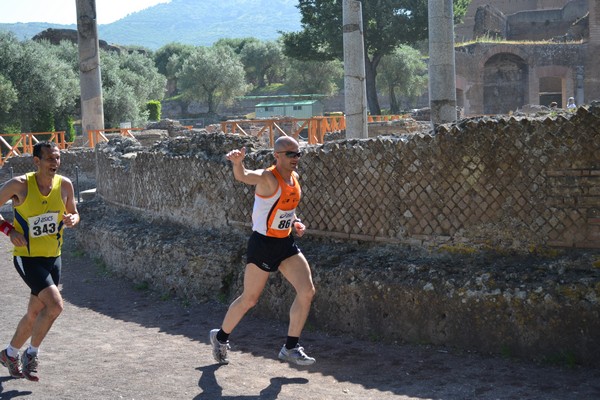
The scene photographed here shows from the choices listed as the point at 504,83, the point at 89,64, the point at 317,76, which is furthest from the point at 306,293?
the point at 317,76

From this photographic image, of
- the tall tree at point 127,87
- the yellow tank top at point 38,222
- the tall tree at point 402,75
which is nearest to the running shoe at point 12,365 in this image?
the yellow tank top at point 38,222

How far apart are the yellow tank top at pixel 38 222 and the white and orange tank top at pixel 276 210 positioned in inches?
54.6

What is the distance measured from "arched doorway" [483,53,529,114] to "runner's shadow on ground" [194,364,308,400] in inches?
1581

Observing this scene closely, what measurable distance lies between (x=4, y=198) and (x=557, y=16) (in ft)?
169

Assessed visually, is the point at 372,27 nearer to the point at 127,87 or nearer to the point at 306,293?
the point at 127,87

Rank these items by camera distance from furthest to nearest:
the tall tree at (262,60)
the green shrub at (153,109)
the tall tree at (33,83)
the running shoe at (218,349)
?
the tall tree at (262,60)
the green shrub at (153,109)
the tall tree at (33,83)
the running shoe at (218,349)

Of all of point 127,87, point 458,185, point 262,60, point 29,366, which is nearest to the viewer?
point 29,366

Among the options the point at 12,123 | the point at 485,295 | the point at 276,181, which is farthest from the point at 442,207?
the point at 12,123

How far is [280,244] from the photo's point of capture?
5.72 m

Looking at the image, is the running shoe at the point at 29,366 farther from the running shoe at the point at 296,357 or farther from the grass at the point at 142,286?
the grass at the point at 142,286

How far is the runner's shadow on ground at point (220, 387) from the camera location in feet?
16.9

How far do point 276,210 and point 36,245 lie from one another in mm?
1643

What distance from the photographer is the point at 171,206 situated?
9.70m

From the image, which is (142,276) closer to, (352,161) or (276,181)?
(352,161)
